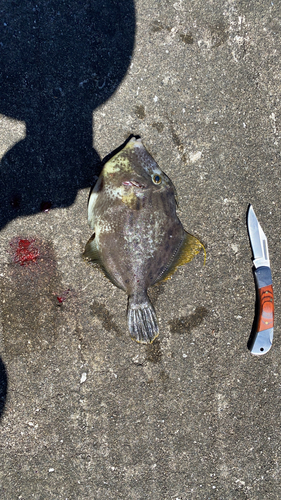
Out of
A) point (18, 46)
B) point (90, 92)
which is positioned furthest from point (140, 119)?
point (18, 46)

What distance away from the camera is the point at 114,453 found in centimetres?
307

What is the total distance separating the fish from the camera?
8.60 ft

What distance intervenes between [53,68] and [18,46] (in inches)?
15.9

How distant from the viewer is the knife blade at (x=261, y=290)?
3168 mm

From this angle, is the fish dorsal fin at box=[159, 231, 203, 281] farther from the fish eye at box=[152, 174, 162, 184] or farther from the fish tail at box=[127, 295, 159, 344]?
the fish eye at box=[152, 174, 162, 184]

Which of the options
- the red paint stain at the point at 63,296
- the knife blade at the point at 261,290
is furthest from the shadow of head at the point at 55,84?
the knife blade at the point at 261,290

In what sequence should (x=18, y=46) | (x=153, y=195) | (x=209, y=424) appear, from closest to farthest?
1. (x=153, y=195)
2. (x=18, y=46)
3. (x=209, y=424)

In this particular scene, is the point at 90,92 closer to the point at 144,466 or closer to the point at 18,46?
the point at 18,46

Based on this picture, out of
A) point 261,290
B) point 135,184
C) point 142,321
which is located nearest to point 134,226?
point 135,184

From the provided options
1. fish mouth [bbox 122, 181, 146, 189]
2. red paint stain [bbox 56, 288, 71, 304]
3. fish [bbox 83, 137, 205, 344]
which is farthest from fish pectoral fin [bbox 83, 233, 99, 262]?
fish mouth [bbox 122, 181, 146, 189]

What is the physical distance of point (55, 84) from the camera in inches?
120

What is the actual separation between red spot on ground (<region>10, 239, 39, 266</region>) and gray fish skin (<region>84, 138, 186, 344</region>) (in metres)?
0.63

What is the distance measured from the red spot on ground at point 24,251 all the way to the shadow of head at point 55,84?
0.27 metres

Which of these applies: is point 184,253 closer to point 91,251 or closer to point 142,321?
point 142,321
